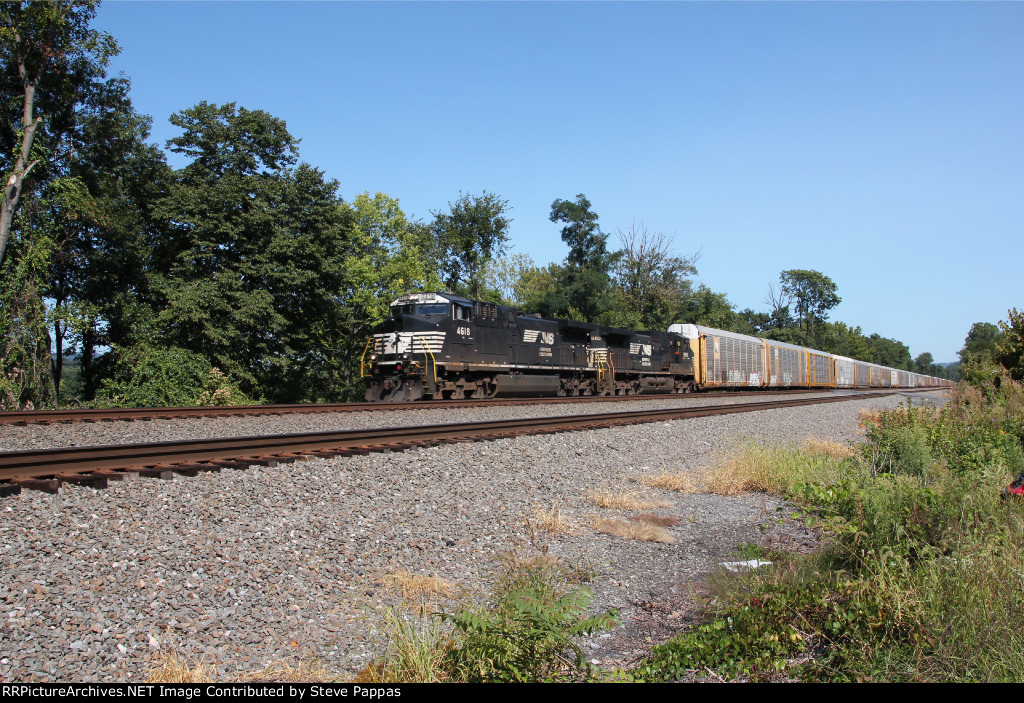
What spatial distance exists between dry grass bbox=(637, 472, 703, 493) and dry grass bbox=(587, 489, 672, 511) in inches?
28.2

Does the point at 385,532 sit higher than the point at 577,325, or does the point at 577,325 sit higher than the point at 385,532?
the point at 577,325

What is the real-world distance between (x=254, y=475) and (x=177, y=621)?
9.33 feet

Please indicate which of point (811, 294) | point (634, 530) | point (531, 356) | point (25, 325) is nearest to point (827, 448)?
point (634, 530)

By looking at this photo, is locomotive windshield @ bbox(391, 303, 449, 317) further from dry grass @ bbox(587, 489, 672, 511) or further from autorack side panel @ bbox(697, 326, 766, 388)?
autorack side panel @ bbox(697, 326, 766, 388)

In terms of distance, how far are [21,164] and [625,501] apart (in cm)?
2123

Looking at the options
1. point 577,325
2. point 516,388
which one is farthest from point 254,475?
point 577,325

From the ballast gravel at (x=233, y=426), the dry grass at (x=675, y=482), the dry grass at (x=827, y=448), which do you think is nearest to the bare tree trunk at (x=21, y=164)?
the ballast gravel at (x=233, y=426)

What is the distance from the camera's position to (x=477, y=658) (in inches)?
130

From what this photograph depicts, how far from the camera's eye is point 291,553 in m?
4.80

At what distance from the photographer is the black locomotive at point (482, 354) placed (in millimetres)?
17672

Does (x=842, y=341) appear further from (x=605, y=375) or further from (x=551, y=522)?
(x=551, y=522)

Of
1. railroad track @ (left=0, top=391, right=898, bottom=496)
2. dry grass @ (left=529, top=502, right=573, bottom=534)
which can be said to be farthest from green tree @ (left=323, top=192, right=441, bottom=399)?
dry grass @ (left=529, top=502, right=573, bottom=534)

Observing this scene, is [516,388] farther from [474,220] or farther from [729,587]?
[474,220]

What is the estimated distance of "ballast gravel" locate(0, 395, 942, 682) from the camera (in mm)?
3523
